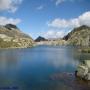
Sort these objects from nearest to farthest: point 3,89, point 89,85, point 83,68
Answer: point 3,89 → point 89,85 → point 83,68

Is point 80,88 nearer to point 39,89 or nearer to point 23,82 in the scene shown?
point 39,89

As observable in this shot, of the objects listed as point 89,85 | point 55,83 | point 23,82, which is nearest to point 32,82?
point 23,82

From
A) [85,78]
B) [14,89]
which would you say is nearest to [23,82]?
[14,89]

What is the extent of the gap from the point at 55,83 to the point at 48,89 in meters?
8.55

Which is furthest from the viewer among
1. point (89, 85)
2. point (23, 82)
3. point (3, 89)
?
point (23, 82)

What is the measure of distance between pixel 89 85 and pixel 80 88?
492 centimetres

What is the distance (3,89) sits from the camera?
61.3m

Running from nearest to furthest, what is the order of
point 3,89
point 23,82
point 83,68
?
point 3,89
point 23,82
point 83,68

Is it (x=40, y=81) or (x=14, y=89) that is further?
(x=40, y=81)

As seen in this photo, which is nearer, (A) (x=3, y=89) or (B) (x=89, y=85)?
(A) (x=3, y=89)

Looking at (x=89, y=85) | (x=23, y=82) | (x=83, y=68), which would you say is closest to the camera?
(x=89, y=85)

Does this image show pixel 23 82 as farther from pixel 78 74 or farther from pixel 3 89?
pixel 78 74

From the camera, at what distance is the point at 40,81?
245ft

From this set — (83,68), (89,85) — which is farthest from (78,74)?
(89,85)
